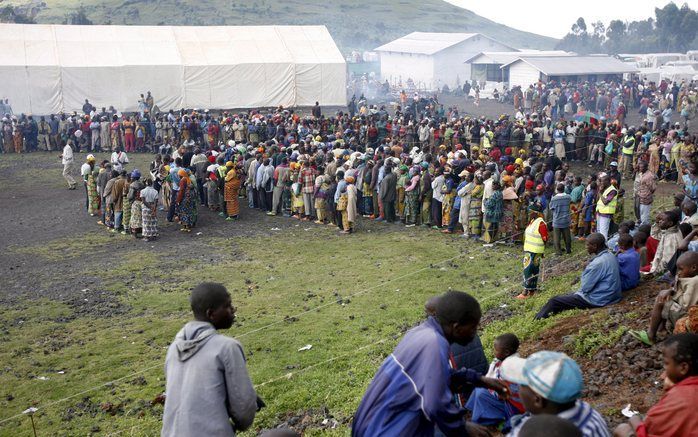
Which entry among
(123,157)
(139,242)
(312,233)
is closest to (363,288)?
(312,233)

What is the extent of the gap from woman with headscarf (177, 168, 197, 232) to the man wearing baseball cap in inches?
568

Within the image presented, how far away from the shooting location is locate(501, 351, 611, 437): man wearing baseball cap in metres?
3.37

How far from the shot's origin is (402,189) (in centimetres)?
1733

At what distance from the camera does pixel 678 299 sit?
7.07m

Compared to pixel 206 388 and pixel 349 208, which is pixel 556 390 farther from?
pixel 349 208

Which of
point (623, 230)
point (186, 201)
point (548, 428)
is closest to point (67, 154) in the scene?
point (186, 201)

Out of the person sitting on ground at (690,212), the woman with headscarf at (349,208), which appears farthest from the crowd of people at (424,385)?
the woman with headscarf at (349,208)

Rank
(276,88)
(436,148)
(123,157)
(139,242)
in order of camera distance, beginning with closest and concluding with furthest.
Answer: (139,242)
(123,157)
(436,148)
(276,88)

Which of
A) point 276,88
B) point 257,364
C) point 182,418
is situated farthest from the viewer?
point 276,88

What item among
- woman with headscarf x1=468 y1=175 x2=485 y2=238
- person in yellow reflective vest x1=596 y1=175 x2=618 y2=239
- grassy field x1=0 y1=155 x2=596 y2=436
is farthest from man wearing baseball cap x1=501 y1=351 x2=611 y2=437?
woman with headscarf x1=468 y1=175 x2=485 y2=238

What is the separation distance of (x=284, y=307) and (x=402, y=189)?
20.5ft

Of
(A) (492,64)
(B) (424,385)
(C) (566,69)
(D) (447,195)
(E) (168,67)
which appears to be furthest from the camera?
(A) (492,64)

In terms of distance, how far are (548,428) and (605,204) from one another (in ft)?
37.3

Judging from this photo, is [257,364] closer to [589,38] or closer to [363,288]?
[363,288]
